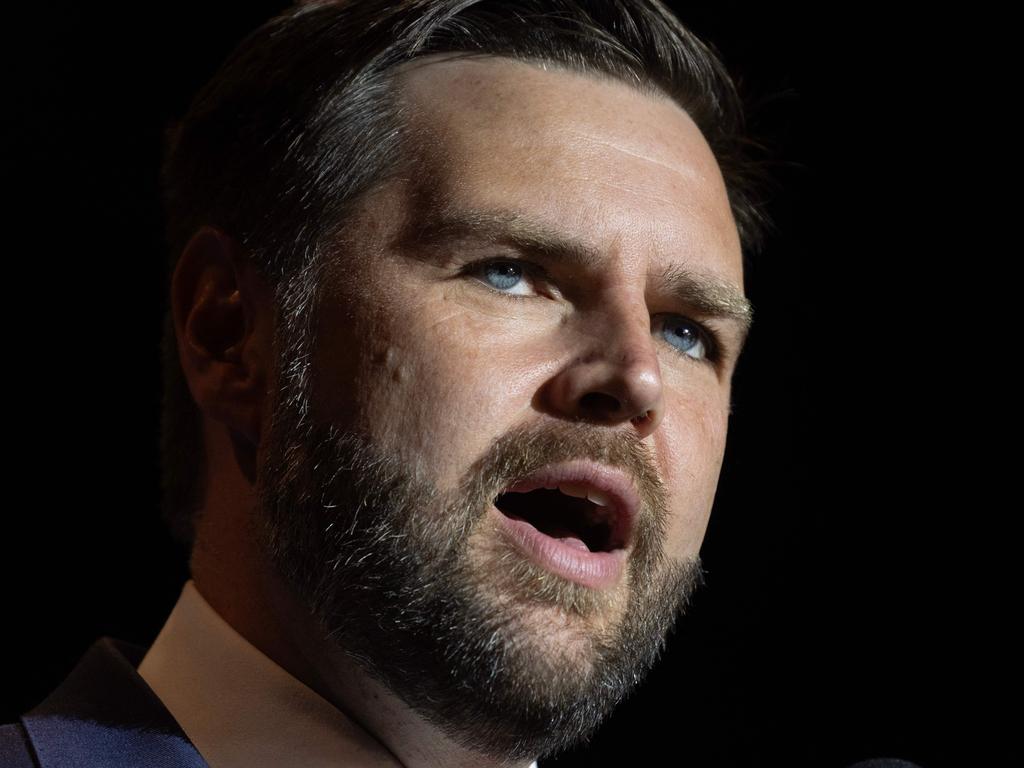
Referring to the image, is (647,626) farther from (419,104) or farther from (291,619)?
(419,104)

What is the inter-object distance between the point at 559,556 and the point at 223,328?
0.60m

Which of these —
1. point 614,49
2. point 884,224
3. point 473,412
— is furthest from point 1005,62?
point 473,412

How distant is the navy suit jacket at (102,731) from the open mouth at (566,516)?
0.50 m

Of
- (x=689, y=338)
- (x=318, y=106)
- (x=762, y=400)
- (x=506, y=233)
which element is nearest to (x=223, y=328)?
(x=318, y=106)

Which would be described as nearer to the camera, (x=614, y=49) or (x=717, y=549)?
(x=614, y=49)

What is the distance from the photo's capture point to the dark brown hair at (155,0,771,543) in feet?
5.71

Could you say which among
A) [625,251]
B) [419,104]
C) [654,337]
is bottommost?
[654,337]

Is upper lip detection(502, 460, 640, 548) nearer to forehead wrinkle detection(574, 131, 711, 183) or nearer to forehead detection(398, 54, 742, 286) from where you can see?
forehead detection(398, 54, 742, 286)

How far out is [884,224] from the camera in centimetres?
251

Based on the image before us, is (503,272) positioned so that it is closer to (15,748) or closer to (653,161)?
(653,161)

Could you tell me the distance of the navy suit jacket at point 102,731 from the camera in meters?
1.54

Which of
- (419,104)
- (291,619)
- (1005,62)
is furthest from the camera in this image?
(1005,62)

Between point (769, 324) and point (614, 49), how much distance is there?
88cm

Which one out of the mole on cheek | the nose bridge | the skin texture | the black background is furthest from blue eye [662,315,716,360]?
the black background
